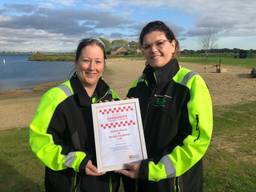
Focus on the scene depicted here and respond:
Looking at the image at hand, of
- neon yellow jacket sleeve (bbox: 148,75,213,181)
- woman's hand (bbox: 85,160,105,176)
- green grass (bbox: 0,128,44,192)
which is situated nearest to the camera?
neon yellow jacket sleeve (bbox: 148,75,213,181)

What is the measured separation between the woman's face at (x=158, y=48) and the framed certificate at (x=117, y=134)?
397 mm

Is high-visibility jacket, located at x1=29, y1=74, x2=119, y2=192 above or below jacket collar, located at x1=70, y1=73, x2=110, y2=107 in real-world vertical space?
below

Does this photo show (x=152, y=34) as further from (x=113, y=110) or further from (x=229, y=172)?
(x=229, y=172)

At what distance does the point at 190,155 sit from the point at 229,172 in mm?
3754

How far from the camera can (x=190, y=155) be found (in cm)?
283

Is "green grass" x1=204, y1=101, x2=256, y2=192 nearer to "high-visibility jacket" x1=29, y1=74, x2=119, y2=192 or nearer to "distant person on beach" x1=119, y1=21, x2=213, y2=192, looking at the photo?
"distant person on beach" x1=119, y1=21, x2=213, y2=192

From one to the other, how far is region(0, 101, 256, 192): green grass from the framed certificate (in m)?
3.07

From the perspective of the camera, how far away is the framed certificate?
9.69ft

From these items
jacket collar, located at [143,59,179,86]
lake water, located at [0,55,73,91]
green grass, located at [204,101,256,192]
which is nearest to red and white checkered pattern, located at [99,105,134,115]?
jacket collar, located at [143,59,179,86]

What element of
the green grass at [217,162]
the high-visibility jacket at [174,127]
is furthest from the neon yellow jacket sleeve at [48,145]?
the green grass at [217,162]

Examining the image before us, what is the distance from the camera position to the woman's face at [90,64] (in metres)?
3.19

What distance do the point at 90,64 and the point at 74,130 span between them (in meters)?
0.55

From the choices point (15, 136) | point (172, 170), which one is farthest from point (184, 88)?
point (15, 136)

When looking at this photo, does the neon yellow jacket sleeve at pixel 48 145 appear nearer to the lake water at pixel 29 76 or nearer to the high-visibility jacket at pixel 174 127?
the high-visibility jacket at pixel 174 127
